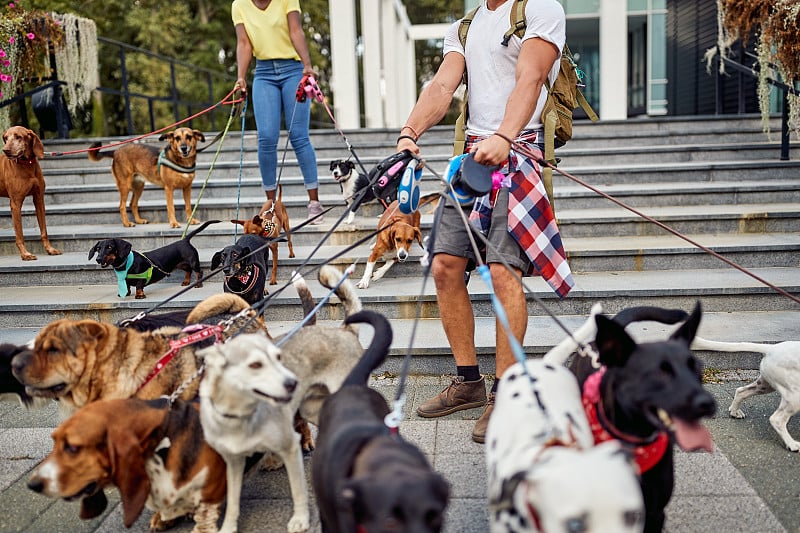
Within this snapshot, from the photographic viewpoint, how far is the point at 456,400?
3607mm

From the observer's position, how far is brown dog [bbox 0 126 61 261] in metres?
6.03

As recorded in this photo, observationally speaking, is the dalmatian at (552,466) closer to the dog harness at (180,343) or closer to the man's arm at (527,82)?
the man's arm at (527,82)

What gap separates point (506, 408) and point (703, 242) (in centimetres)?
419

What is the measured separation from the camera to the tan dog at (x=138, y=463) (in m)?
2.24

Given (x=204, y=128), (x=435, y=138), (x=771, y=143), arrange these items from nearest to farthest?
→ (x=771, y=143) → (x=435, y=138) → (x=204, y=128)

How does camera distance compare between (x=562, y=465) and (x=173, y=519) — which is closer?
(x=562, y=465)

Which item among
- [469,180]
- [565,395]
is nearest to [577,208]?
[469,180]

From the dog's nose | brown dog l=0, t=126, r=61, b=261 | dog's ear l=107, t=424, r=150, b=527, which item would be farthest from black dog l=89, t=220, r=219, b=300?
the dog's nose

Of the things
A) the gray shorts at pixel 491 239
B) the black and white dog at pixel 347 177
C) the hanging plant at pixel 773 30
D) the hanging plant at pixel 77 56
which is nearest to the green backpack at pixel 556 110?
the gray shorts at pixel 491 239

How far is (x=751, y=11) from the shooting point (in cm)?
611

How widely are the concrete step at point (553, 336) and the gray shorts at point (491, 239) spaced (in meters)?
0.78

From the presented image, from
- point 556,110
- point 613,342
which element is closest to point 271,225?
point 556,110

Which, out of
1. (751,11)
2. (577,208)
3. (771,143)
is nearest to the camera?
(751,11)

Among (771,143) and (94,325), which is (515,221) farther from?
(771,143)
